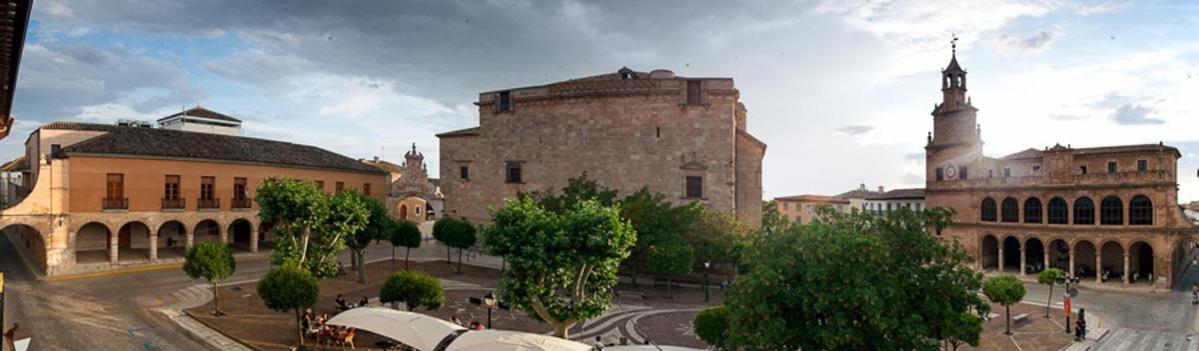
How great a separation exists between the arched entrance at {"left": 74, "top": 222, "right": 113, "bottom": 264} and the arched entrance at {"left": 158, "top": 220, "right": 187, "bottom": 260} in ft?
8.32

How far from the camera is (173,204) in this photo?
1286 inches

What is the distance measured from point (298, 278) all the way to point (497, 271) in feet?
55.7

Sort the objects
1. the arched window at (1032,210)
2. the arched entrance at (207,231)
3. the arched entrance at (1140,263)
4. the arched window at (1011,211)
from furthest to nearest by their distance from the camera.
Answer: the arched window at (1011,211) → the arched window at (1032,210) → the arched entrance at (207,231) → the arched entrance at (1140,263)

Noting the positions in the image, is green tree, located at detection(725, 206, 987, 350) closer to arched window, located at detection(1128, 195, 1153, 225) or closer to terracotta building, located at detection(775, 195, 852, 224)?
arched window, located at detection(1128, 195, 1153, 225)

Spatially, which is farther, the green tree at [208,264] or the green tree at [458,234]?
the green tree at [458,234]

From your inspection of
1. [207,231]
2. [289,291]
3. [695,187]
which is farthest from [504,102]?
[289,291]

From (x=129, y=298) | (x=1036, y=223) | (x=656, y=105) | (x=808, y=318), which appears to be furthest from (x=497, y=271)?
(x=1036, y=223)

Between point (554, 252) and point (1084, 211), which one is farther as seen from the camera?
point (1084, 211)

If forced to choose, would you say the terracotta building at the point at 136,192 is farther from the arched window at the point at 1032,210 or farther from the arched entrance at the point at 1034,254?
the arched entrance at the point at 1034,254

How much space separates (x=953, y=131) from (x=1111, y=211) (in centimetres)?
1304

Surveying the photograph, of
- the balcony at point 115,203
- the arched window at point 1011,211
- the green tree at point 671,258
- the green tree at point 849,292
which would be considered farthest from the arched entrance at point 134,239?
the arched window at point 1011,211

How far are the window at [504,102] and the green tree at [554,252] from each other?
89.0 ft

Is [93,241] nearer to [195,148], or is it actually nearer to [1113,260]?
[195,148]

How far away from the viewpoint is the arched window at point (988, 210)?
41.6 meters
